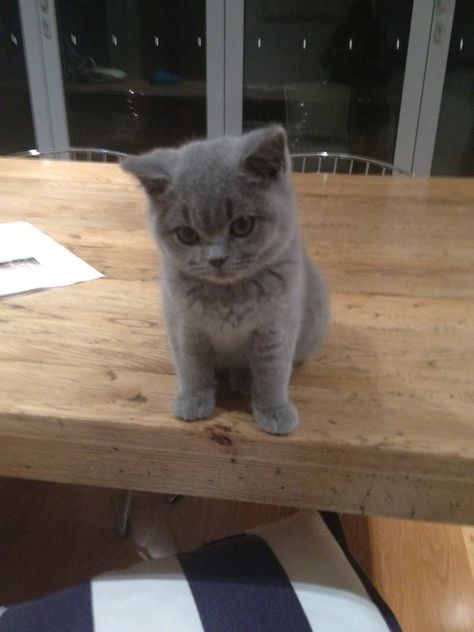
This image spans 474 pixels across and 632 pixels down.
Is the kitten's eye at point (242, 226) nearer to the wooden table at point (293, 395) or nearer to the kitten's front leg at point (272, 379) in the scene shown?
the kitten's front leg at point (272, 379)

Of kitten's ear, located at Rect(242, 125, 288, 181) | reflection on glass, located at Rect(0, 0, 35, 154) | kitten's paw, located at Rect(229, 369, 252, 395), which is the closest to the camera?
kitten's ear, located at Rect(242, 125, 288, 181)

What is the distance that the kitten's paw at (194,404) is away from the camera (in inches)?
28.1

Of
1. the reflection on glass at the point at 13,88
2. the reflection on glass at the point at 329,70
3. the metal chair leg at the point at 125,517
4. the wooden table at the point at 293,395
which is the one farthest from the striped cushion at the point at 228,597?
the reflection on glass at the point at 13,88

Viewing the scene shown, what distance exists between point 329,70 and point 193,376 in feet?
9.91

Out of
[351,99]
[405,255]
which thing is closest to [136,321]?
[405,255]

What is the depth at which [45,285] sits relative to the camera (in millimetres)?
1050

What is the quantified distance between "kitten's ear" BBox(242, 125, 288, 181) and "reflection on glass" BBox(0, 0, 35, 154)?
125 inches

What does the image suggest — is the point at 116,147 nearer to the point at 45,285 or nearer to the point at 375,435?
the point at 45,285

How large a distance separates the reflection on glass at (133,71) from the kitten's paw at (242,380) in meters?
2.78

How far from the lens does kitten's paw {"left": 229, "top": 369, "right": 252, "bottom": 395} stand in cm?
79

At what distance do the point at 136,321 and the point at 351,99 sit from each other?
9.41 ft

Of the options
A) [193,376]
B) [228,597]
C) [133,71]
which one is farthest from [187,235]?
[133,71]

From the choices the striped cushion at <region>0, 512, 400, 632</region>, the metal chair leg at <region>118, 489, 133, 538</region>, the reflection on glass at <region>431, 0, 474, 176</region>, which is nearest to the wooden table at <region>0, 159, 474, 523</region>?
the striped cushion at <region>0, 512, 400, 632</region>

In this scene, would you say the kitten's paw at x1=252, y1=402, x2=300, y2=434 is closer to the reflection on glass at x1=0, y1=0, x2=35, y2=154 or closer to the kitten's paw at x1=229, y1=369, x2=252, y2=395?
the kitten's paw at x1=229, y1=369, x2=252, y2=395
